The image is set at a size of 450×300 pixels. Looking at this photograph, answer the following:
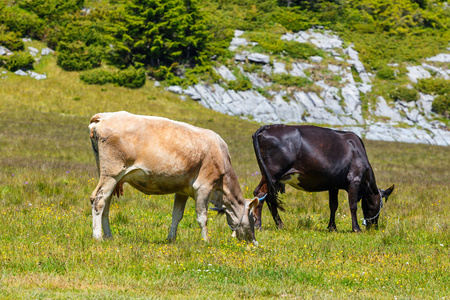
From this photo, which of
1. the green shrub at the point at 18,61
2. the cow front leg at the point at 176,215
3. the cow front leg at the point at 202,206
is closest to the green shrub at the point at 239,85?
the green shrub at the point at 18,61

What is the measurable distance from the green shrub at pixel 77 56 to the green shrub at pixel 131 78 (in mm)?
2826

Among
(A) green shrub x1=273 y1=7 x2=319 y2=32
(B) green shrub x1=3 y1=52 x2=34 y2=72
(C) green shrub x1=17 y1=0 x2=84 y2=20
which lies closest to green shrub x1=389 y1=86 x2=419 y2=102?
(A) green shrub x1=273 y1=7 x2=319 y2=32

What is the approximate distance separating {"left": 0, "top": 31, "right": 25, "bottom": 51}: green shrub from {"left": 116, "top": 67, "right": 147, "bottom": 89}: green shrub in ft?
30.3

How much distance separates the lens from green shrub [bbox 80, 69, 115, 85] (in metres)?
45.0

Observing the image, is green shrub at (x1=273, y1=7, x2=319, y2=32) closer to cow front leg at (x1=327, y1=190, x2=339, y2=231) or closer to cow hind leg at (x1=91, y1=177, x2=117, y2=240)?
cow front leg at (x1=327, y1=190, x2=339, y2=231)

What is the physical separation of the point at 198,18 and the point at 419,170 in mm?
33305

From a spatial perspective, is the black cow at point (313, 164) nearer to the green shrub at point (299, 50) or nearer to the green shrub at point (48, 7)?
the green shrub at point (48, 7)

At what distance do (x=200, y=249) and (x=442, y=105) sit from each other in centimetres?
4855

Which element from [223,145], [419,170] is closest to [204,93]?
[419,170]

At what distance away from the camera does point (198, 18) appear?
169 feet

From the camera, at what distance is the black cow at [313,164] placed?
10711 millimetres

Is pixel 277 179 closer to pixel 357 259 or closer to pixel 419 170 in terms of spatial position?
pixel 357 259

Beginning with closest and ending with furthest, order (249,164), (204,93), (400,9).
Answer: (249,164)
(204,93)
(400,9)

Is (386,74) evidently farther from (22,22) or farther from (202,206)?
(202,206)
